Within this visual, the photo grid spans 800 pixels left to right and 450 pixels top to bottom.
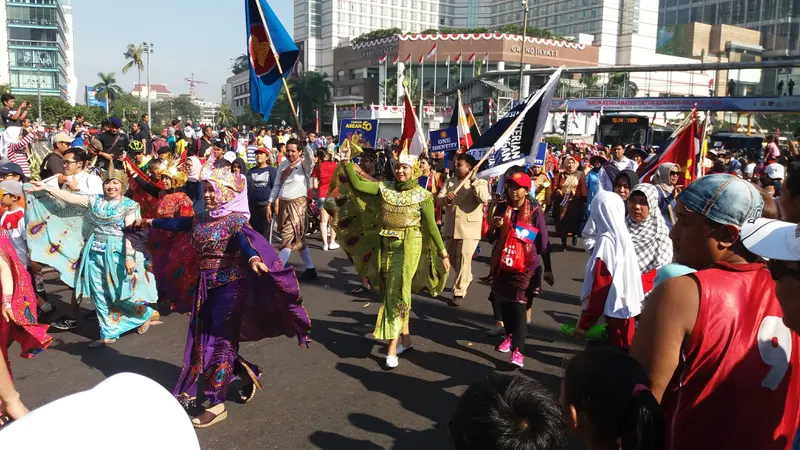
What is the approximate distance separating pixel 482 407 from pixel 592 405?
321mm

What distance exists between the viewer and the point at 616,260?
4.02m

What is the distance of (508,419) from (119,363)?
4680mm

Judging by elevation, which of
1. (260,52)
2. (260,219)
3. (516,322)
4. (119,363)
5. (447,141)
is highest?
(260,52)

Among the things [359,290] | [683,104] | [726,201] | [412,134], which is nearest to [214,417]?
[726,201]

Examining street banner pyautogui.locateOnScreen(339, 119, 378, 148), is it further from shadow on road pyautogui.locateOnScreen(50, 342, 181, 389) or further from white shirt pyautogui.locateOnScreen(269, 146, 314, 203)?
shadow on road pyautogui.locateOnScreen(50, 342, 181, 389)

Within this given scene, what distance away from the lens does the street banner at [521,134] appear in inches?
266

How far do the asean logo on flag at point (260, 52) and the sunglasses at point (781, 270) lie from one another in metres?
5.43

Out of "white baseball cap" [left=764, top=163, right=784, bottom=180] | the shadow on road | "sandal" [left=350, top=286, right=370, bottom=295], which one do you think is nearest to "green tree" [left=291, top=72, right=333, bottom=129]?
"white baseball cap" [left=764, top=163, right=784, bottom=180]

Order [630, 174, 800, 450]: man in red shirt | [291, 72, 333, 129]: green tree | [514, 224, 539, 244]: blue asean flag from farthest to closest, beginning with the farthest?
1. [291, 72, 333, 129]: green tree
2. [514, 224, 539, 244]: blue asean flag
3. [630, 174, 800, 450]: man in red shirt

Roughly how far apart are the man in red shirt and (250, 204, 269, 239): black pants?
25.3 ft

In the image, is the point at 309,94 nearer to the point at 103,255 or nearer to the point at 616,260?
the point at 103,255

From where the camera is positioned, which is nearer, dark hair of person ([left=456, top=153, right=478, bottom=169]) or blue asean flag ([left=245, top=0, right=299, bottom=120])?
blue asean flag ([left=245, top=0, right=299, bottom=120])

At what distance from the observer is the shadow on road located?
516cm

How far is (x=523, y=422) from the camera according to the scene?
5.57ft
